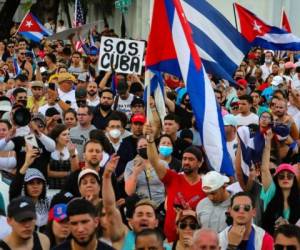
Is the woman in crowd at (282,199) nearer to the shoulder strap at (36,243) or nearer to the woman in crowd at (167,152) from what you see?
the woman in crowd at (167,152)

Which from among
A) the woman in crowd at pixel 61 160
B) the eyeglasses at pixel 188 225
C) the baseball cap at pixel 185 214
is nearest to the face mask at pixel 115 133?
the woman in crowd at pixel 61 160

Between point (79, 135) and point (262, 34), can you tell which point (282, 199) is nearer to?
point (79, 135)

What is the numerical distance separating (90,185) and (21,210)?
1292 millimetres

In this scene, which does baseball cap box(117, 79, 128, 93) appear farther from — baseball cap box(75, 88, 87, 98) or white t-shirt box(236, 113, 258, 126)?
white t-shirt box(236, 113, 258, 126)

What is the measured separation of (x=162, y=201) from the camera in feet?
33.6

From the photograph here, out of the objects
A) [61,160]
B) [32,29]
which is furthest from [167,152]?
[32,29]

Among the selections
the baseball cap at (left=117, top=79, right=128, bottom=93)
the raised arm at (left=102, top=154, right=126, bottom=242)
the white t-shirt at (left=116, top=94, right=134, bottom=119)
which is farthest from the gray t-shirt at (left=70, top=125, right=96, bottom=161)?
the raised arm at (left=102, top=154, right=126, bottom=242)

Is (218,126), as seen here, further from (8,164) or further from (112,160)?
(8,164)

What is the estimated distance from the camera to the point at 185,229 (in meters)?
8.32

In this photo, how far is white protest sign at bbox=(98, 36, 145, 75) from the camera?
1527 cm

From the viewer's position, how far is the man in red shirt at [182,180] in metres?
9.34

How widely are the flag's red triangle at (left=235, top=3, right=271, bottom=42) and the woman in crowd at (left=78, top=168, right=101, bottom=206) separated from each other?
198 inches

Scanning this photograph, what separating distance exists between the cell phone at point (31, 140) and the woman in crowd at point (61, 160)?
213 millimetres

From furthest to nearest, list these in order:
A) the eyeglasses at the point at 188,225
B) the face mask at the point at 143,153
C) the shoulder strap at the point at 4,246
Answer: the face mask at the point at 143,153
the eyeglasses at the point at 188,225
the shoulder strap at the point at 4,246
